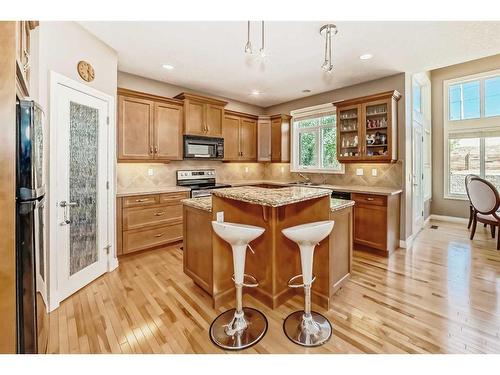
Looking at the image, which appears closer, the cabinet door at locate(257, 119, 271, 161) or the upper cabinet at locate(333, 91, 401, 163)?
the upper cabinet at locate(333, 91, 401, 163)

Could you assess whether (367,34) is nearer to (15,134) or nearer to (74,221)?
(15,134)

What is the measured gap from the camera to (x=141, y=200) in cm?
340

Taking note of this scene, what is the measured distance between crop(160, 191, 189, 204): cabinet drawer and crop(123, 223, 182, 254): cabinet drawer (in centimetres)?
39

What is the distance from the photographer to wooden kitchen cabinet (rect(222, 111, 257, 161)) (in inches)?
192

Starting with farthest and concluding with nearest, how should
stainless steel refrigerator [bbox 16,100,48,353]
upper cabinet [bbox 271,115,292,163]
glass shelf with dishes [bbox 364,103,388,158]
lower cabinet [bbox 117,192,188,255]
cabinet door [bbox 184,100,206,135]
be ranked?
upper cabinet [bbox 271,115,292,163] → cabinet door [bbox 184,100,206,135] → glass shelf with dishes [bbox 364,103,388,158] → lower cabinet [bbox 117,192,188,255] → stainless steel refrigerator [bbox 16,100,48,353]

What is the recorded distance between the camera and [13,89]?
1189mm

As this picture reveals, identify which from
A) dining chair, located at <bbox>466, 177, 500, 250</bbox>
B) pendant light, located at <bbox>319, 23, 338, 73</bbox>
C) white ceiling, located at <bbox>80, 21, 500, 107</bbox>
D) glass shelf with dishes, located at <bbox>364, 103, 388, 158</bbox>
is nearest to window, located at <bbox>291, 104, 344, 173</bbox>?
glass shelf with dishes, located at <bbox>364, 103, 388, 158</bbox>

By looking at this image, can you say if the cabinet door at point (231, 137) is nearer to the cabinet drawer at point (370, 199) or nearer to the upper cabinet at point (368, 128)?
the upper cabinet at point (368, 128)

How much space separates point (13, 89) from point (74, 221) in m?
1.69

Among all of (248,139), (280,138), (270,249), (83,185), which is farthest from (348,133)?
(83,185)

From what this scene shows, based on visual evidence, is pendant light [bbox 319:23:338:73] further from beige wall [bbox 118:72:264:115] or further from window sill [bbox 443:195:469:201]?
window sill [bbox 443:195:469:201]

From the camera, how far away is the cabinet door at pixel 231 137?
4.84m

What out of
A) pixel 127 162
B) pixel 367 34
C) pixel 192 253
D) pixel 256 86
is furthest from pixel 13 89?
pixel 256 86
